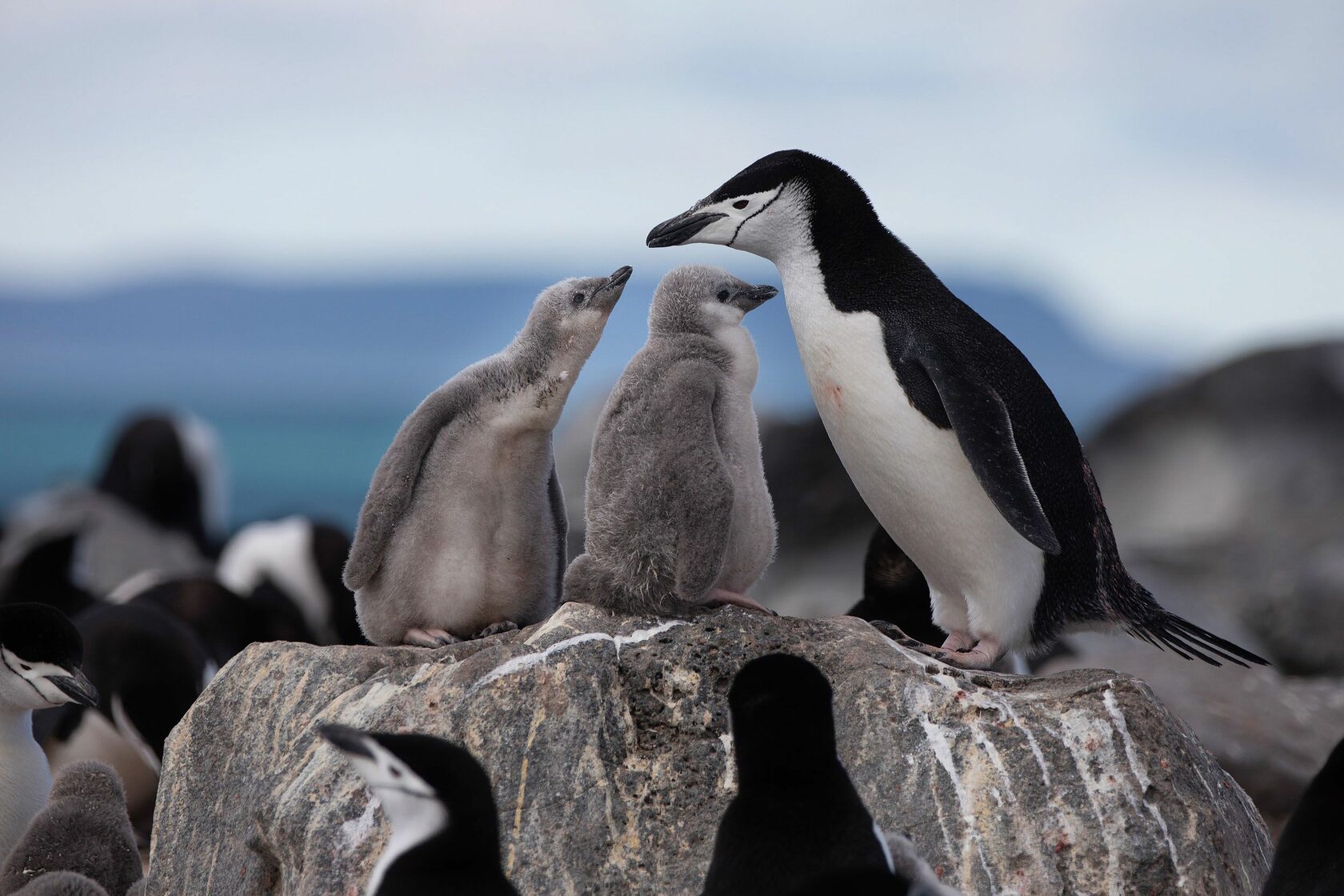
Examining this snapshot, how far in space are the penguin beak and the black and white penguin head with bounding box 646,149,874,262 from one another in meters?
0.13

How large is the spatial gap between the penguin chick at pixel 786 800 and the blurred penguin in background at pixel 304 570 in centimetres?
611

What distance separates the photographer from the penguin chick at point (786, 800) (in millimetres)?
2684

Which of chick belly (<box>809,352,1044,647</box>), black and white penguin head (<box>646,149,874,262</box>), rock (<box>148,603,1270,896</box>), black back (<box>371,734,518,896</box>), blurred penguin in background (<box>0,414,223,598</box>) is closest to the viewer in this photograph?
black back (<box>371,734,518,896</box>)

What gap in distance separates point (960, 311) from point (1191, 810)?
1389 millimetres

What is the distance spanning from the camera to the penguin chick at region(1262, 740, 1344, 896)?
2912 mm

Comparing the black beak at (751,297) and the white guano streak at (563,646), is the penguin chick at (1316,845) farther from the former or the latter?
the black beak at (751,297)

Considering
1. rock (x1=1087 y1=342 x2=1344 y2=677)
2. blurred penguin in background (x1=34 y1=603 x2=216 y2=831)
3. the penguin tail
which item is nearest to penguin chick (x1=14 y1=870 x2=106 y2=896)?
blurred penguin in background (x1=34 y1=603 x2=216 y2=831)

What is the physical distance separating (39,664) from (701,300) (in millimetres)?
2234

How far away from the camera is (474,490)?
12.5 feet

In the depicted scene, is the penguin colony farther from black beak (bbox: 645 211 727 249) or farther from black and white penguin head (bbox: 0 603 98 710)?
black and white penguin head (bbox: 0 603 98 710)

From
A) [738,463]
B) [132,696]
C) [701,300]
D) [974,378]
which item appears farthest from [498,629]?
[132,696]

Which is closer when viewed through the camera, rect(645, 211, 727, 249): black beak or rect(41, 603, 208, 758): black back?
rect(645, 211, 727, 249): black beak

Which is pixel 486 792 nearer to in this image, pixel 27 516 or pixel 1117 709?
pixel 1117 709

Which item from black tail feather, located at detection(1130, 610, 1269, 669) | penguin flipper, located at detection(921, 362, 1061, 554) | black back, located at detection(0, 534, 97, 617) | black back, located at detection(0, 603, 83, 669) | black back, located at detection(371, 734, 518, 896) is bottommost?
black back, located at detection(0, 534, 97, 617)
